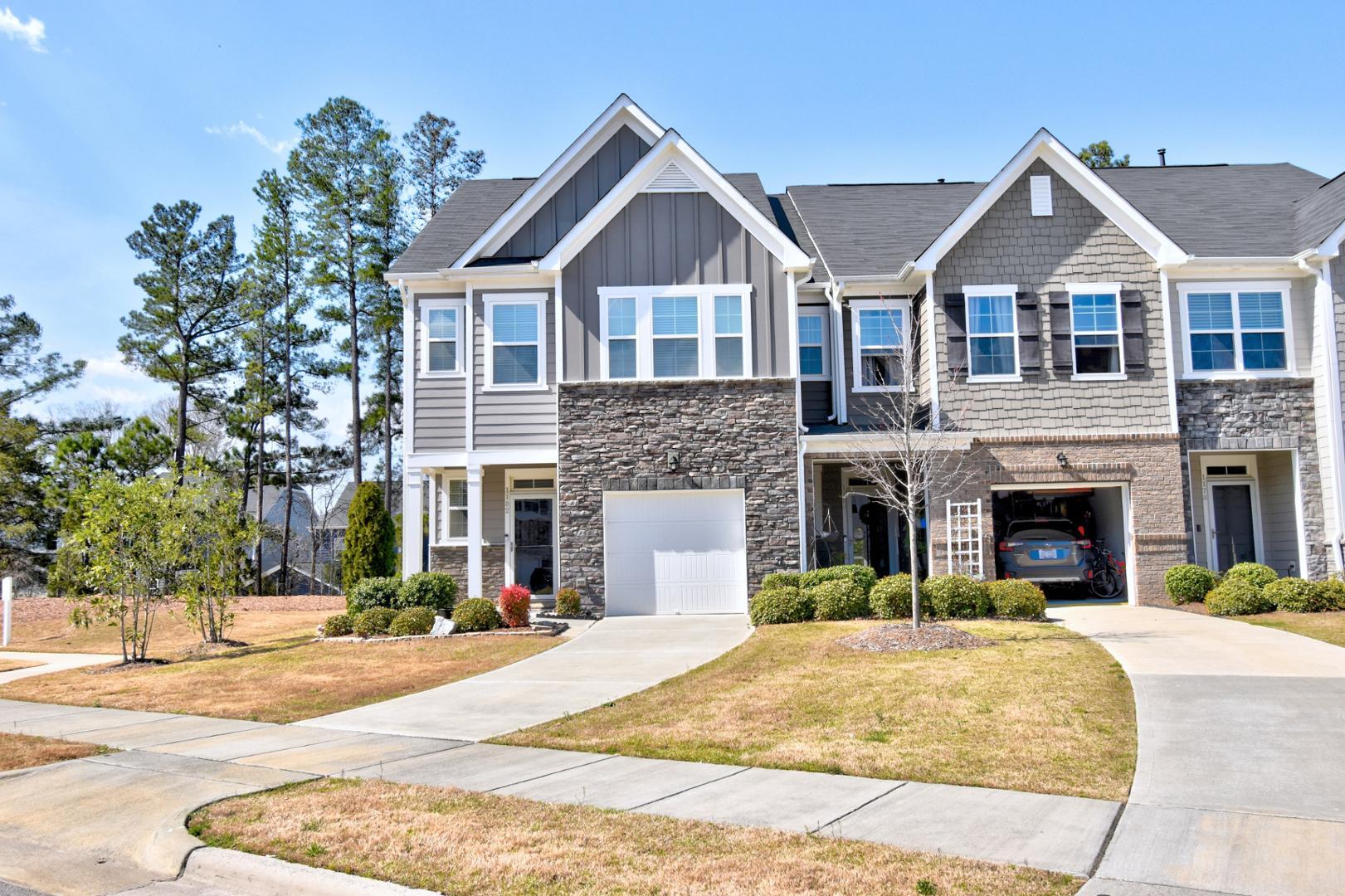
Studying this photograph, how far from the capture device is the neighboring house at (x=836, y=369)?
18.2 meters

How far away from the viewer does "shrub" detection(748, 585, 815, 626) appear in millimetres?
15734

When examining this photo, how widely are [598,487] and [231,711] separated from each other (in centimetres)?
837

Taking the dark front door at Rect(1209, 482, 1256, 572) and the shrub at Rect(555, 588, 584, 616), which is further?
the dark front door at Rect(1209, 482, 1256, 572)

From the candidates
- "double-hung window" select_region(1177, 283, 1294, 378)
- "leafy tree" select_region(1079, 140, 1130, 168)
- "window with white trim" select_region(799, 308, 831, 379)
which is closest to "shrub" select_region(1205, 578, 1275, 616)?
"double-hung window" select_region(1177, 283, 1294, 378)

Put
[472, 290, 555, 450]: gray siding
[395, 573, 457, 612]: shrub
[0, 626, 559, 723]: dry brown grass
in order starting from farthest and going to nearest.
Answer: [472, 290, 555, 450]: gray siding → [395, 573, 457, 612]: shrub → [0, 626, 559, 723]: dry brown grass

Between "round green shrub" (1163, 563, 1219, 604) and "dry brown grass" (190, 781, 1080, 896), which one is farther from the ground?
"round green shrub" (1163, 563, 1219, 604)

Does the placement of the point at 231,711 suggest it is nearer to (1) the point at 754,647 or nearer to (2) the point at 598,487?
(1) the point at 754,647

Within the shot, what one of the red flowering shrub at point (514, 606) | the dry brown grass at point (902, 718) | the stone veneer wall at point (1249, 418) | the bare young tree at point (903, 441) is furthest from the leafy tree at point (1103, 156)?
the red flowering shrub at point (514, 606)

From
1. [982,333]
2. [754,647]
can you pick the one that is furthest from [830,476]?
[754,647]

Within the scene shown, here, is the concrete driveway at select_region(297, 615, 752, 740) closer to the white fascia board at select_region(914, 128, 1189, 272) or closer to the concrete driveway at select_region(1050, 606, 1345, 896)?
the concrete driveway at select_region(1050, 606, 1345, 896)

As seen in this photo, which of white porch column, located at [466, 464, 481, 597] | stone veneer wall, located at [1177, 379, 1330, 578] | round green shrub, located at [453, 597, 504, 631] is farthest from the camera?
white porch column, located at [466, 464, 481, 597]

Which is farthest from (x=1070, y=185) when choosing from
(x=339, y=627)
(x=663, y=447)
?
(x=339, y=627)

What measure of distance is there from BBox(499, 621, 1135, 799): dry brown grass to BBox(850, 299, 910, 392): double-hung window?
26.0 ft

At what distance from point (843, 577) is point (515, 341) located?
7.82 m
